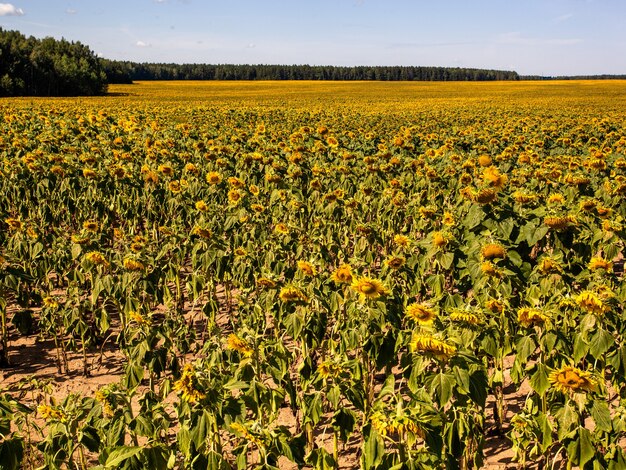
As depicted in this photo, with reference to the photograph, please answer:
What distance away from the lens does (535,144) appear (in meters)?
13.7

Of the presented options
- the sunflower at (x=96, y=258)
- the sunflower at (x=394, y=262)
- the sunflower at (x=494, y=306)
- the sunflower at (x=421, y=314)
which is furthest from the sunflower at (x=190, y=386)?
the sunflower at (x=96, y=258)

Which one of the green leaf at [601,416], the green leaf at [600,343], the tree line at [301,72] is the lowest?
the green leaf at [601,416]

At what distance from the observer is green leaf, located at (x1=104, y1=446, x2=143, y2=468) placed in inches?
94.1

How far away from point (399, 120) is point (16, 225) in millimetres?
23558

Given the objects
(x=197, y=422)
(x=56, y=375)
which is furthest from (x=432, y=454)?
(x=56, y=375)

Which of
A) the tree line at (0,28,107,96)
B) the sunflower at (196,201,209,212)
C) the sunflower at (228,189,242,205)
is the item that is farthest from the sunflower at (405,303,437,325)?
the tree line at (0,28,107,96)

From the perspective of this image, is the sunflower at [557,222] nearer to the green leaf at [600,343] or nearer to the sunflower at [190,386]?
the green leaf at [600,343]

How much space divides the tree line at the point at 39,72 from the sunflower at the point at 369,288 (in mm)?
65580

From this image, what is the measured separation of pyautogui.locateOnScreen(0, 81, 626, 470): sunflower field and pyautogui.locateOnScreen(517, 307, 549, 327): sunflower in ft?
0.05

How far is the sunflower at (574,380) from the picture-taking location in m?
2.73

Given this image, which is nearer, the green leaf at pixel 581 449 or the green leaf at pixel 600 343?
the green leaf at pixel 581 449

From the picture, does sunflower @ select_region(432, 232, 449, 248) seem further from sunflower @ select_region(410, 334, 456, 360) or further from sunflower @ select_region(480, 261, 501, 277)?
sunflower @ select_region(410, 334, 456, 360)

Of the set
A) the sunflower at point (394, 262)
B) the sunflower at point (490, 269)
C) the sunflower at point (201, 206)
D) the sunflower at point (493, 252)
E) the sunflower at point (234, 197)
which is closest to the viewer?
the sunflower at point (490, 269)

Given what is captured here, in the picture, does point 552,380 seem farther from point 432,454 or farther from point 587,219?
point 587,219
